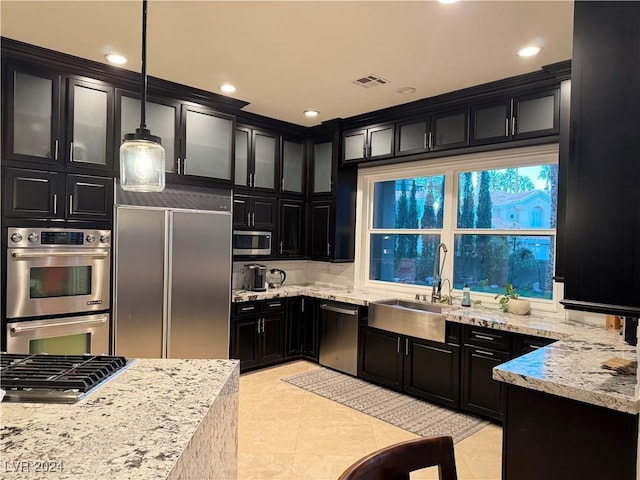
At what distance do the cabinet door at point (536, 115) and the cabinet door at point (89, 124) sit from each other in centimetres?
338

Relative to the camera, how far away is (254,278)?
4668 mm

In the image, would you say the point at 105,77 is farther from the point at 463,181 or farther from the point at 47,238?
the point at 463,181

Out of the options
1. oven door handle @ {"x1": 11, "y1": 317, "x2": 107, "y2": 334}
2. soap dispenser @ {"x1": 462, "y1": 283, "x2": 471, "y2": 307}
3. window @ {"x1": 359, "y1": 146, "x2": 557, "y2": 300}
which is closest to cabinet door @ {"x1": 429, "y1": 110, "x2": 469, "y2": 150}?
window @ {"x1": 359, "y1": 146, "x2": 557, "y2": 300}

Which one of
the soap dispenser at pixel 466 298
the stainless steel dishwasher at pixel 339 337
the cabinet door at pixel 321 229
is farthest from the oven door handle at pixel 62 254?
the soap dispenser at pixel 466 298

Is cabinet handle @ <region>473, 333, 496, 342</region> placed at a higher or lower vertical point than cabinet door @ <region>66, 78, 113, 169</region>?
lower

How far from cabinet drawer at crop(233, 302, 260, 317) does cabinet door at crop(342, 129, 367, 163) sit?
1943mm

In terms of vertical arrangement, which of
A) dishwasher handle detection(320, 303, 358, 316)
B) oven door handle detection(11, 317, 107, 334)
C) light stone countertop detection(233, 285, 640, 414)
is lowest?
dishwasher handle detection(320, 303, 358, 316)

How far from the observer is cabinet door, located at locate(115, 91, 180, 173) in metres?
3.53

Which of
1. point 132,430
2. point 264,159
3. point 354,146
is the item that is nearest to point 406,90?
point 354,146

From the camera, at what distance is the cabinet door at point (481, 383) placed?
10.6 ft

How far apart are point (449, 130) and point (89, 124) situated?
10.2 ft

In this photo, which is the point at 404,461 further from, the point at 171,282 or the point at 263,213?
the point at 263,213

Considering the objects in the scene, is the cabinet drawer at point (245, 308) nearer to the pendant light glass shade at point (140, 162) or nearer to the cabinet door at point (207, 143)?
the cabinet door at point (207, 143)

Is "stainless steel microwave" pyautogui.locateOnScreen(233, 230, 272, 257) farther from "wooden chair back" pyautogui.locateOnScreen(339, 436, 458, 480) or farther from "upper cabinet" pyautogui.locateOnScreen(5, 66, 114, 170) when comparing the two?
"wooden chair back" pyautogui.locateOnScreen(339, 436, 458, 480)
